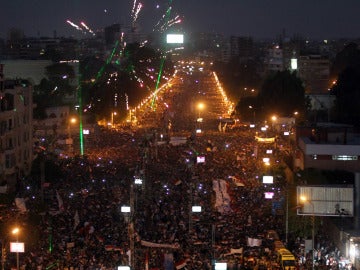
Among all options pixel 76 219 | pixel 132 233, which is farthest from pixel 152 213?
pixel 132 233

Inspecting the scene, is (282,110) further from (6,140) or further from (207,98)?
(6,140)

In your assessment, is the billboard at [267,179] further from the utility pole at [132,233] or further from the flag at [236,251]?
the flag at [236,251]

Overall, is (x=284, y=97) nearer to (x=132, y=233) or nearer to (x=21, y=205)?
(x=21, y=205)

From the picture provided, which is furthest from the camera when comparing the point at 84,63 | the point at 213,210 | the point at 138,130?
the point at 84,63

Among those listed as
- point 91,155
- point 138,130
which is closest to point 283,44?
point 138,130

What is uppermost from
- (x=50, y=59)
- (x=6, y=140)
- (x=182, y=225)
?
(x=50, y=59)

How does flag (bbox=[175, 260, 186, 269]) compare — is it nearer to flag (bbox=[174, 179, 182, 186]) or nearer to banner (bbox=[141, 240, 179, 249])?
banner (bbox=[141, 240, 179, 249])
